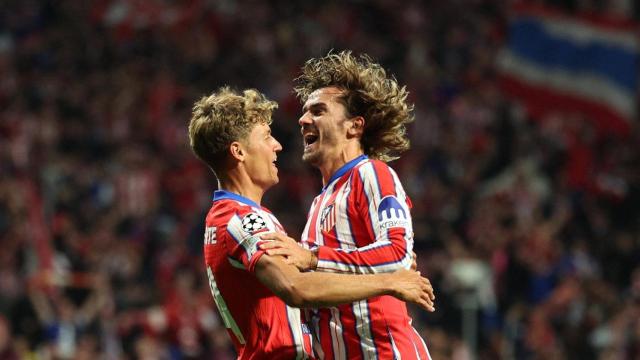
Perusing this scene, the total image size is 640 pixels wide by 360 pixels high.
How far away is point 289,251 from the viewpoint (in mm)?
5551

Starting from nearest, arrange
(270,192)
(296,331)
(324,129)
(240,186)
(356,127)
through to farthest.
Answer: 1. (296,331)
2. (240,186)
3. (324,129)
4. (356,127)
5. (270,192)

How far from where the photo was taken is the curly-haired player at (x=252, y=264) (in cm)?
550

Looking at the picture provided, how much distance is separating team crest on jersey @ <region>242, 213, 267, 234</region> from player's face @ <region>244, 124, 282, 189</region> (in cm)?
37

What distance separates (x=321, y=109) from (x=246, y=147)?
1.58ft

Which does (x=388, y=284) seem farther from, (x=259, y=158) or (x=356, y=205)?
(x=259, y=158)

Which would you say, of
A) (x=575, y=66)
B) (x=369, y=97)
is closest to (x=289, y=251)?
(x=369, y=97)

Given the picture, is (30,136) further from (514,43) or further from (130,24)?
(514,43)

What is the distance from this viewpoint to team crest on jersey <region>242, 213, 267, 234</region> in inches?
223

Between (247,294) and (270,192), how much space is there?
922cm

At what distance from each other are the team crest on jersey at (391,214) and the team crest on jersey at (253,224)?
1.84 feet

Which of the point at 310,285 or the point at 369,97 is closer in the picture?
the point at 310,285

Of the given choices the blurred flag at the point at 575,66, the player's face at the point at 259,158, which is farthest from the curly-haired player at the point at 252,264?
the blurred flag at the point at 575,66

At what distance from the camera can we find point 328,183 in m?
6.22

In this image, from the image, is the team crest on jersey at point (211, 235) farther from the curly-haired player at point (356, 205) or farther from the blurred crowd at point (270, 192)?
the blurred crowd at point (270, 192)
